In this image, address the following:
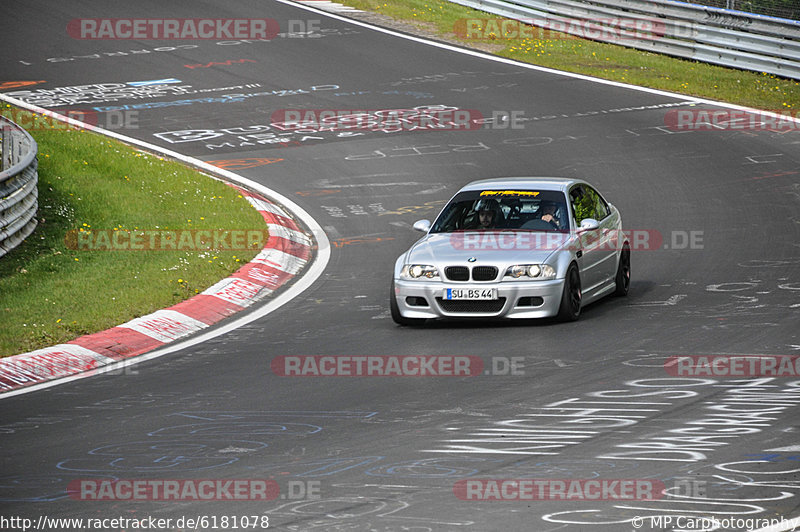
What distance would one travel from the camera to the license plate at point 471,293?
11922 mm

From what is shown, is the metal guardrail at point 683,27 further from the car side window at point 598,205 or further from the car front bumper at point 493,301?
the car front bumper at point 493,301

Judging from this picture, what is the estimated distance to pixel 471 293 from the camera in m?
12.0

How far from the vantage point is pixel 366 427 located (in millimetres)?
8484

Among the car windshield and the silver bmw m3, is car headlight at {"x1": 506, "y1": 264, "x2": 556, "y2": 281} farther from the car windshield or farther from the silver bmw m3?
the car windshield

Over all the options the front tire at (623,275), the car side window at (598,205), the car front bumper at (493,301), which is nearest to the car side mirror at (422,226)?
the car front bumper at (493,301)

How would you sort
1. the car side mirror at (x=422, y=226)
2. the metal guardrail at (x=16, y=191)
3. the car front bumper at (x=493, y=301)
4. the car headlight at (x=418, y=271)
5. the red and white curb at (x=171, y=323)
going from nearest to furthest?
the red and white curb at (x=171, y=323) → the car front bumper at (x=493, y=301) → the car headlight at (x=418, y=271) → the car side mirror at (x=422, y=226) → the metal guardrail at (x=16, y=191)

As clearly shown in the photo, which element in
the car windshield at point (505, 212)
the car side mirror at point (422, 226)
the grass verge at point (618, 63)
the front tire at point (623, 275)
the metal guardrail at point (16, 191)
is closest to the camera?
the car windshield at point (505, 212)

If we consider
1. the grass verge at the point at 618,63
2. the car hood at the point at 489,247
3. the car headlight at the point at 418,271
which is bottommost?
the car headlight at the point at 418,271

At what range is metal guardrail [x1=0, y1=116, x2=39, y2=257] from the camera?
14609 mm

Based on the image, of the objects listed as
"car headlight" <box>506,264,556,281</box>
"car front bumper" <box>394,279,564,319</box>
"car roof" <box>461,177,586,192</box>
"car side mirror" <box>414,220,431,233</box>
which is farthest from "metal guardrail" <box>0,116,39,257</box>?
"car headlight" <box>506,264,556,281</box>

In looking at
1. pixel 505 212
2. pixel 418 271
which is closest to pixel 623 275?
pixel 505 212

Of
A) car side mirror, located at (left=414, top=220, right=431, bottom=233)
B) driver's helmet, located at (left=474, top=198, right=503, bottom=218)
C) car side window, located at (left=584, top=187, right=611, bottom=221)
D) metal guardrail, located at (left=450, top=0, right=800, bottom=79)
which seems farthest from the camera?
metal guardrail, located at (left=450, top=0, right=800, bottom=79)

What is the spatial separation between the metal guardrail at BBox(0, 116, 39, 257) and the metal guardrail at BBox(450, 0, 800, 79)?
54.5ft

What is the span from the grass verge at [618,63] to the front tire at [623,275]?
11960 millimetres
